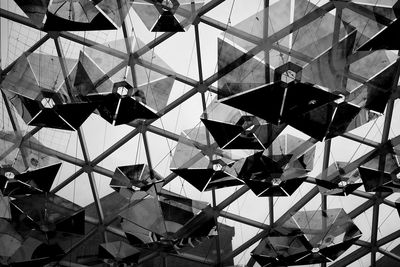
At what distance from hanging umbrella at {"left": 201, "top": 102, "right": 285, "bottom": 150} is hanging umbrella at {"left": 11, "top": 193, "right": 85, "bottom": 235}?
10168 mm

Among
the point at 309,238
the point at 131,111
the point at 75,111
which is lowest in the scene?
the point at 309,238

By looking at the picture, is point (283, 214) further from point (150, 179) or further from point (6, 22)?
point (6, 22)

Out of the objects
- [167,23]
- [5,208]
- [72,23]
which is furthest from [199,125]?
[5,208]

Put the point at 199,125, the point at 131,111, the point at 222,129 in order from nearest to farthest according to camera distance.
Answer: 1. the point at 222,129
2. the point at 131,111
3. the point at 199,125

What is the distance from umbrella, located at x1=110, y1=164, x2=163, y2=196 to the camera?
2414 centimetres

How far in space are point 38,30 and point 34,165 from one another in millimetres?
5762

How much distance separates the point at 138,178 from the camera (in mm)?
24266

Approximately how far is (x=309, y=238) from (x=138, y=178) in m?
8.59

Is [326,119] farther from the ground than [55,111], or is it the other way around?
[55,111]

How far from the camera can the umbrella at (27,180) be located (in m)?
23.0

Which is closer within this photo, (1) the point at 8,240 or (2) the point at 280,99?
(2) the point at 280,99

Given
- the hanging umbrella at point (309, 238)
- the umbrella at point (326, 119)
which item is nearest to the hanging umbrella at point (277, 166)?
the umbrella at point (326, 119)

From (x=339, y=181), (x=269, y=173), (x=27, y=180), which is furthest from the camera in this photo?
(x=339, y=181)

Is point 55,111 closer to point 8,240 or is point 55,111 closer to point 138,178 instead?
point 138,178
